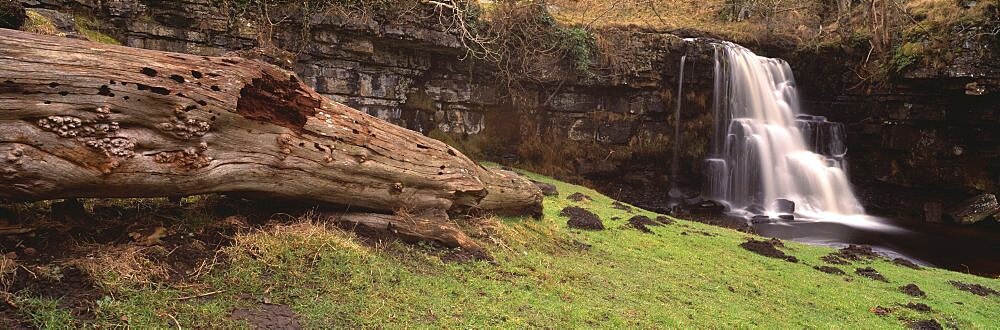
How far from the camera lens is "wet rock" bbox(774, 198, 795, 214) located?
65.3ft

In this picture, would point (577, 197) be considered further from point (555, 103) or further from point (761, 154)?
point (761, 154)

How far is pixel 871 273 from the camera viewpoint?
33.3 ft

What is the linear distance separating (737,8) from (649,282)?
2776 centimetres

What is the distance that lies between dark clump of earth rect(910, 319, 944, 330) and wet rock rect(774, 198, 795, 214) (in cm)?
1316

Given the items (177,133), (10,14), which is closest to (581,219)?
(177,133)

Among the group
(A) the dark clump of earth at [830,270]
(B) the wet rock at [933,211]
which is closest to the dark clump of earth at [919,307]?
(A) the dark clump of earth at [830,270]

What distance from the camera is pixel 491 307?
17.6 ft

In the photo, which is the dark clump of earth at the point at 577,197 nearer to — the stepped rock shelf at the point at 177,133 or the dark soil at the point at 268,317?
the stepped rock shelf at the point at 177,133

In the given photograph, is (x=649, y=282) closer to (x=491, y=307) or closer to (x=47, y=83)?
(x=491, y=307)

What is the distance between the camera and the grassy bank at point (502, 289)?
4.36 m

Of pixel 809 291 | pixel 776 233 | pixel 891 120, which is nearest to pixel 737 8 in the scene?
pixel 891 120

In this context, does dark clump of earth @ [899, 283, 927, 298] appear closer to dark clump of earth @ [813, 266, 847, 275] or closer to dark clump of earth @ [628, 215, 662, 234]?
dark clump of earth @ [813, 266, 847, 275]

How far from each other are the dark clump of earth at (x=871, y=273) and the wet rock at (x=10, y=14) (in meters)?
13.0

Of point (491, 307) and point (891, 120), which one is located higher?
point (891, 120)
